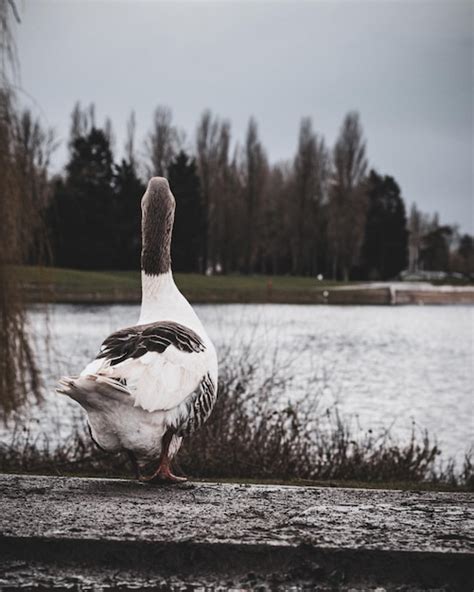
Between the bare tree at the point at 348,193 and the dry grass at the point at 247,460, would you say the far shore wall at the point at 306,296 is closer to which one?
the bare tree at the point at 348,193

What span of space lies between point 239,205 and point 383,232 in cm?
1912

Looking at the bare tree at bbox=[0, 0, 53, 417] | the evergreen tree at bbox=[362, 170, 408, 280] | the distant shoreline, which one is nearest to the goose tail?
the bare tree at bbox=[0, 0, 53, 417]

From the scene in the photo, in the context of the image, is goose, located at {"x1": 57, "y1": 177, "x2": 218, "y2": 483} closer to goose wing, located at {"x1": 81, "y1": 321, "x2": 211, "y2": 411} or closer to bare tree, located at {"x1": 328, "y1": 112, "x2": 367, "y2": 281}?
goose wing, located at {"x1": 81, "y1": 321, "x2": 211, "y2": 411}

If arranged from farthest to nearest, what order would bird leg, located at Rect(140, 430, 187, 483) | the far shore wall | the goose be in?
the far shore wall, bird leg, located at Rect(140, 430, 187, 483), the goose

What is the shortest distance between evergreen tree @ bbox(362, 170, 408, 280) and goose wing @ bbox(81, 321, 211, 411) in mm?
80636

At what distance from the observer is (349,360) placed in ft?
74.8

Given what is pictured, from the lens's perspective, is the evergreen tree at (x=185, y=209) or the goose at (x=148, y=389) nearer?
the goose at (x=148, y=389)

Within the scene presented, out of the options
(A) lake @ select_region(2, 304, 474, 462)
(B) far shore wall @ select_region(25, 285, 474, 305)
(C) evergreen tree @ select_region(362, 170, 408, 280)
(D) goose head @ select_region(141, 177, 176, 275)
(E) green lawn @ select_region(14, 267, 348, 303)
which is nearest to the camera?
(D) goose head @ select_region(141, 177, 176, 275)

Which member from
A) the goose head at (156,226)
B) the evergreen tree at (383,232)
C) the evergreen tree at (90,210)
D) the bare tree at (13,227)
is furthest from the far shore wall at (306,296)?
the goose head at (156,226)

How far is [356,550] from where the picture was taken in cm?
305

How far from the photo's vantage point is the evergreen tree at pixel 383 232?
84438mm

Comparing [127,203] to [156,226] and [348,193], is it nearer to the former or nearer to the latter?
[348,193]

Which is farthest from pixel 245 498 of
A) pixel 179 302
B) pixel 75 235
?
pixel 75 235

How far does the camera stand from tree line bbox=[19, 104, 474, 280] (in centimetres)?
5791
